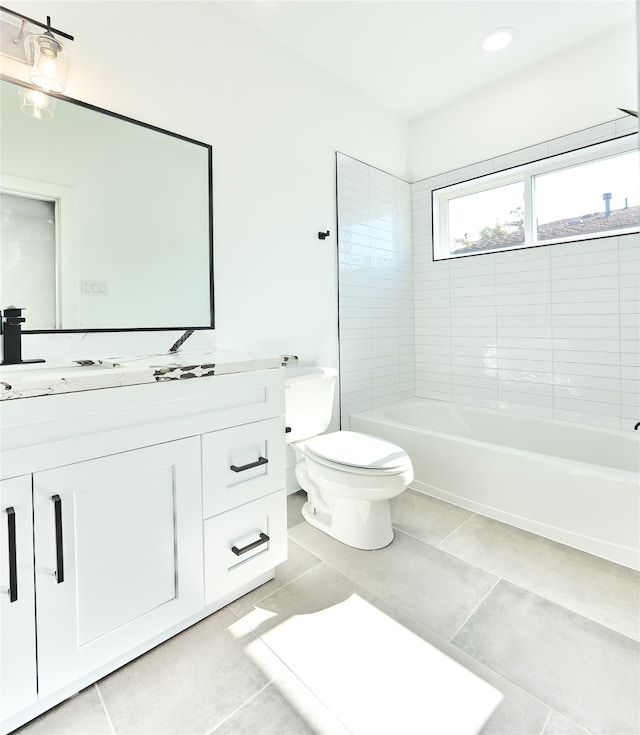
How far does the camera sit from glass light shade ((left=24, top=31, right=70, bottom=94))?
134cm

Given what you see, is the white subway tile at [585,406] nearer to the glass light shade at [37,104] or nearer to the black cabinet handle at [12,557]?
the black cabinet handle at [12,557]

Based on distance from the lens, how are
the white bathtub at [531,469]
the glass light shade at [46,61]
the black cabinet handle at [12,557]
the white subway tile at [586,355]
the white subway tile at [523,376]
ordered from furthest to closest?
the white subway tile at [523,376] < the white subway tile at [586,355] < the white bathtub at [531,469] < the glass light shade at [46,61] < the black cabinet handle at [12,557]

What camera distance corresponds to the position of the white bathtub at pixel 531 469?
64.7 inches

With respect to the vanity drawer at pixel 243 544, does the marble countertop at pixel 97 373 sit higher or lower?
higher

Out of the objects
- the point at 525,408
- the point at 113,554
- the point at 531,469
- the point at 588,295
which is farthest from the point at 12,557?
the point at 588,295

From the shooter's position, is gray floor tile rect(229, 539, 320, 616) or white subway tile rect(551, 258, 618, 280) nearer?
gray floor tile rect(229, 539, 320, 616)

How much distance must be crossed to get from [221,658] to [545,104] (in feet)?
10.4

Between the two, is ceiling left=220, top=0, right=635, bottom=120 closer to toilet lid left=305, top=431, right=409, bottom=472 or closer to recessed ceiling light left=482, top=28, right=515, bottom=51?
recessed ceiling light left=482, top=28, right=515, bottom=51

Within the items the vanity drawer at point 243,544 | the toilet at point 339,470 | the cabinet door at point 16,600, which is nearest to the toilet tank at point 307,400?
the toilet at point 339,470

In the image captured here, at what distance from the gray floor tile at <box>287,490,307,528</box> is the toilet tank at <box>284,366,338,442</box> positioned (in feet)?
1.39

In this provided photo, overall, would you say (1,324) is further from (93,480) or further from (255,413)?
(255,413)

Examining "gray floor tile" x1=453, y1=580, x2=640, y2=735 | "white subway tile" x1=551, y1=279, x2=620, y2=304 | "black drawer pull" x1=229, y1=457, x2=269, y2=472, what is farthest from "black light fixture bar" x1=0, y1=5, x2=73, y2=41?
"white subway tile" x1=551, y1=279, x2=620, y2=304

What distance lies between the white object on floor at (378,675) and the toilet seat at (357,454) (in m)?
0.49

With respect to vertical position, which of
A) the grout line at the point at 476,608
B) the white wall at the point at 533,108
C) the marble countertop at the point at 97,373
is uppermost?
the white wall at the point at 533,108
